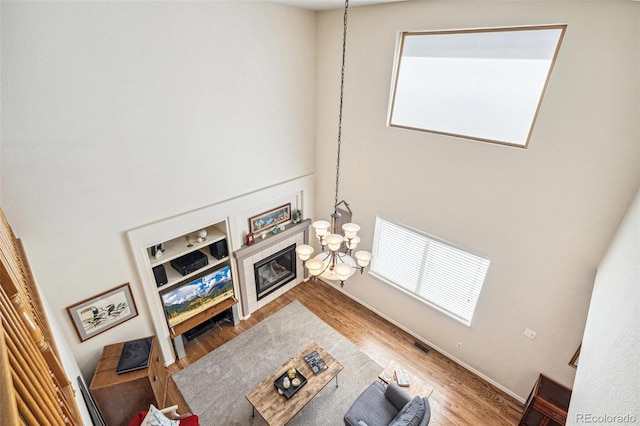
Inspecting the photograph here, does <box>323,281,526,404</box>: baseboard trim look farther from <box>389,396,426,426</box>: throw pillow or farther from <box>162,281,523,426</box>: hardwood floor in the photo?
<box>389,396,426,426</box>: throw pillow

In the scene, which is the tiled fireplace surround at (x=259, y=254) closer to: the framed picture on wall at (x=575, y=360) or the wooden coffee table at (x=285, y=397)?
the wooden coffee table at (x=285, y=397)

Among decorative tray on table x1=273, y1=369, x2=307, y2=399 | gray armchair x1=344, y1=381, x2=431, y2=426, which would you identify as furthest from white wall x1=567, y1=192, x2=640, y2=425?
decorative tray on table x1=273, y1=369, x2=307, y2=399

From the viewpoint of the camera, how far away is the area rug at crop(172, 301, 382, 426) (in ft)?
13.0

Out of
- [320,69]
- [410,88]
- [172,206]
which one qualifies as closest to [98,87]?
[172,206]

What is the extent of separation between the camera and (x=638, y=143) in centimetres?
262

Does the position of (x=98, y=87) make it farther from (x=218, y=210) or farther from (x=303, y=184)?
A: (x=303, y=184)

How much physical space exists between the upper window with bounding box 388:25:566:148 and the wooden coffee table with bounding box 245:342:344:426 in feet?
11.6

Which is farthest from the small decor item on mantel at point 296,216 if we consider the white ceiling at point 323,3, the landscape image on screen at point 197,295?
the white ceiling at point 323,3

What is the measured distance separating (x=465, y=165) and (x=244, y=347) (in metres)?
4.26

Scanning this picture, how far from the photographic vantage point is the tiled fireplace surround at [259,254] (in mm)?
4977

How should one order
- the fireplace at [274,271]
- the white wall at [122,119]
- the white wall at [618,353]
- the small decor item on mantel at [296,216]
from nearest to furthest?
the white wall at [618,353] < the white wall at [122,119] < the fireplace at [274,271] < the small decor item on mantel at [296,216]

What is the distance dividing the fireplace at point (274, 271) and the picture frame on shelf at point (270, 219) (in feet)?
1.97

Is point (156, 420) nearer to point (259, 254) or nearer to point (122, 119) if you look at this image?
point (259, 254)

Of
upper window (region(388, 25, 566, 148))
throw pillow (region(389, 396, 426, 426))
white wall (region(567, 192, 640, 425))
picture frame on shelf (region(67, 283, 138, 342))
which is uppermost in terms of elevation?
upper window (region(388, 25, 566, 148))
